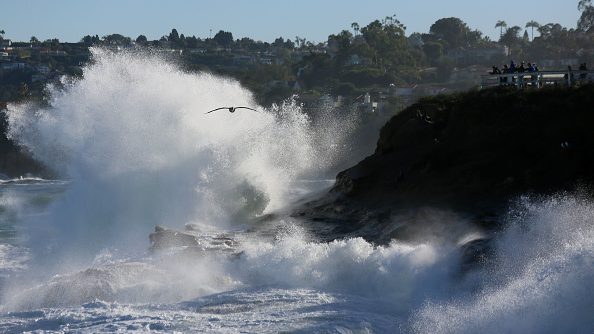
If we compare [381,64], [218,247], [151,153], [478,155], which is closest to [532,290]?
[218,247]

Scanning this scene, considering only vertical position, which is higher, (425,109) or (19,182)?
(425,109)

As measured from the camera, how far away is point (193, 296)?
811 inches

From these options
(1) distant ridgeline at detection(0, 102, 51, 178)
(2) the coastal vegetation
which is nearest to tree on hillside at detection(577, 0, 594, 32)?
(2) the coastal vegetation

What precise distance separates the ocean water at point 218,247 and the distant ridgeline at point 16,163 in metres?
37.2

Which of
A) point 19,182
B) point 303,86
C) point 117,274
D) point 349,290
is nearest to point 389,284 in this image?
point 349,290

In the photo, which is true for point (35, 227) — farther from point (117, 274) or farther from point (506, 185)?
point (506, 185)

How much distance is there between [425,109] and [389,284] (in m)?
15.4

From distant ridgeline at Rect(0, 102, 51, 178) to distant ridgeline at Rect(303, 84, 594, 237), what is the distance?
169 feet

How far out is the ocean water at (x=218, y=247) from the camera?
1781 centimetres

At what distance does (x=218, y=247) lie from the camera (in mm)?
25812

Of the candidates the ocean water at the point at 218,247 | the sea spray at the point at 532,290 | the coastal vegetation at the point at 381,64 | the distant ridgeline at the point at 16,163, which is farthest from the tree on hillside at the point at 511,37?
the sea spray at the point at 532,290

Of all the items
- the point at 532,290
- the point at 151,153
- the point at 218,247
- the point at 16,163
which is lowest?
the point at 16,163

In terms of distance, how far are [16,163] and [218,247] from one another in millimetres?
62346

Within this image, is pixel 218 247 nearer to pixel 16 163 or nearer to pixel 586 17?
pixel 16 163
